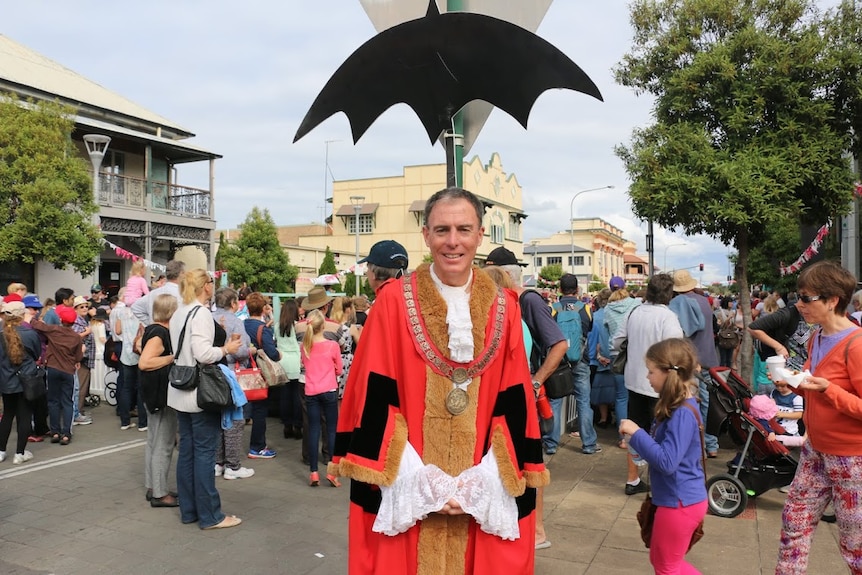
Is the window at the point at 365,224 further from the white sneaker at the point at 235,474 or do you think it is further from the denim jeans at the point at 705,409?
the denim jeans at the point at 705,409

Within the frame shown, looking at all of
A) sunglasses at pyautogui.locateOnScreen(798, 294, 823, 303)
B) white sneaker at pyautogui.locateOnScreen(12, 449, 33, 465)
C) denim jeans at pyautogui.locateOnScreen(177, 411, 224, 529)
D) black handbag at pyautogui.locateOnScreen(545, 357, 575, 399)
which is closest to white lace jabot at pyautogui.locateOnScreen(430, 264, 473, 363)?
sunglasses at pyautogui.locateOnScreen(798, 294, 823, 303)

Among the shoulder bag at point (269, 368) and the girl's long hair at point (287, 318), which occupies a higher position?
the girl's long hair at point (287, 318)

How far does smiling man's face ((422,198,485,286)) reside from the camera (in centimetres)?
232

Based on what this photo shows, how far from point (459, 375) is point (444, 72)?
5.75 feet

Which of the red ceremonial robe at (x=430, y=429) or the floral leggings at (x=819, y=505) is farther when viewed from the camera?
the floral leggings at (x=819, y=505)

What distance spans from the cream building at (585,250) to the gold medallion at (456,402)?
3414 inches

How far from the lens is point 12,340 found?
21.9 feet

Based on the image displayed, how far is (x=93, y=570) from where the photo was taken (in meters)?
A: 4.12

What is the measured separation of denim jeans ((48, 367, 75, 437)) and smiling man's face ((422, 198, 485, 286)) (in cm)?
689

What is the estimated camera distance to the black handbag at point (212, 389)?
4742mm

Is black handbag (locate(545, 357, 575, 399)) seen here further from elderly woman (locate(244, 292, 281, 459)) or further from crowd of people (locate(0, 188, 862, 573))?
elderly woman (locate(244, 292, 281, 459))

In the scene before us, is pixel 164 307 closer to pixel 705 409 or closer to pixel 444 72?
pixel 444 72

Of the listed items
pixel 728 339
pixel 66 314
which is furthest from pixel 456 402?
pixel 728 339

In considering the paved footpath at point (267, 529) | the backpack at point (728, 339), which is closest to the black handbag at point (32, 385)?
the paved footpath at point (267, 529)
